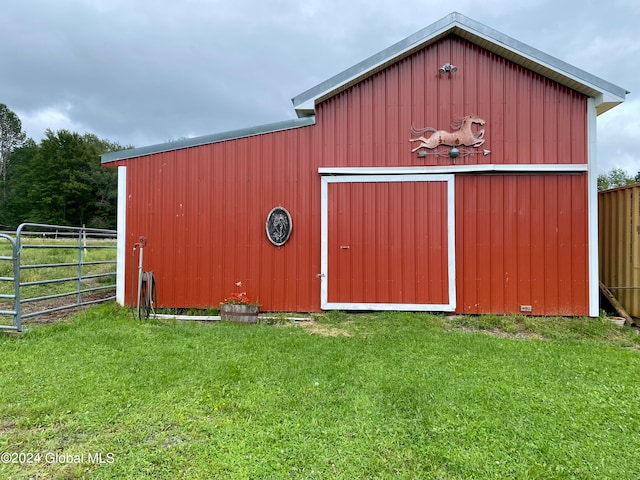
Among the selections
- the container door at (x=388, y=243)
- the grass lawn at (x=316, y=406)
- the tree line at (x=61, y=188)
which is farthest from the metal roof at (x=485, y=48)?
the tree line at (x=61, y=188)

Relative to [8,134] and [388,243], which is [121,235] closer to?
[388,243]

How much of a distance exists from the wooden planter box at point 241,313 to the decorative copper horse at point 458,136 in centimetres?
357

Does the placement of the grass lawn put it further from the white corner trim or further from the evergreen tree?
the evergreen tree

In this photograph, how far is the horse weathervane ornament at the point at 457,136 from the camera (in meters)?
5.08

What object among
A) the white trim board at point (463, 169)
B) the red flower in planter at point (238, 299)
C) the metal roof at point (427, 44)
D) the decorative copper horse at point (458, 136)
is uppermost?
Result: the metal roof at point (427, 44)

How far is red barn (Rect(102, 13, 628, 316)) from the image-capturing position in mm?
4934

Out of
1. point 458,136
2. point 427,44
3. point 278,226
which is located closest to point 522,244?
point 458,136

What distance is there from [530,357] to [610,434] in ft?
4.53

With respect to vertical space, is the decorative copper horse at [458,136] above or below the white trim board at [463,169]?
above

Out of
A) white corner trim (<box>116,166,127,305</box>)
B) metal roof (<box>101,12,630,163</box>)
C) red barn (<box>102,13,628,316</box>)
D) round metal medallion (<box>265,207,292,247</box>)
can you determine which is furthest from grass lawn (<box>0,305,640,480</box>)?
metal roof (<box>101,12,630,163</box>)

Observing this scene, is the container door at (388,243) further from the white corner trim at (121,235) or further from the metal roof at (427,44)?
the white corner trim at (121,235)

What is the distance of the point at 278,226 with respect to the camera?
207 inches

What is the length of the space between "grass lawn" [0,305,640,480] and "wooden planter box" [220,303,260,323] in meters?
0.66

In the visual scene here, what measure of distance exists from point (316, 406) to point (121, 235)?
4633 millimetres
